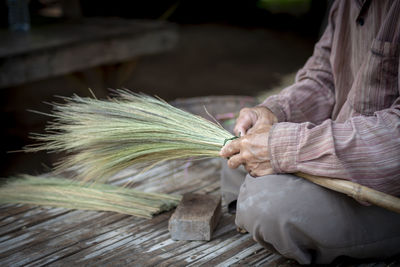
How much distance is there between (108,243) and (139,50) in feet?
6.47

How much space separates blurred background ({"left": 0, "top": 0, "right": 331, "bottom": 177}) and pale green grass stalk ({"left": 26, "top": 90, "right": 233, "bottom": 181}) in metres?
0.85

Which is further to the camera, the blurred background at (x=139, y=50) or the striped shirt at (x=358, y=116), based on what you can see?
the blurred background at (x=139, y=50)

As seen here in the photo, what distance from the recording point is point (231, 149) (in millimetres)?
1410

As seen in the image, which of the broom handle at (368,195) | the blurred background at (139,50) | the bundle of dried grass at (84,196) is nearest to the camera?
the broom handle at (368,195)

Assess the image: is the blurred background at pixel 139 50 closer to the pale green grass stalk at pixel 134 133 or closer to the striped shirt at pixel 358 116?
the pale green grass stalk at pixel 134 133

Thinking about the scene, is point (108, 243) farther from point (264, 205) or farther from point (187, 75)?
point (187, 75)

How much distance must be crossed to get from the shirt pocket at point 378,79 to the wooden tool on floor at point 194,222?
2.00ft

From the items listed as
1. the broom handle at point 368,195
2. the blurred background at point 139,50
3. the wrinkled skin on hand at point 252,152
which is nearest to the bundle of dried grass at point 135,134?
the wrinkled skin on hand at point 252,152

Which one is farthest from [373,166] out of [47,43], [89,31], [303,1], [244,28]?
[303,1]

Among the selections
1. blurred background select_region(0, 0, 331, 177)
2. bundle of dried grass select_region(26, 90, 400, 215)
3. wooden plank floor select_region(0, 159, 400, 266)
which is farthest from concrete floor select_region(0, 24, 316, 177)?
bundle of dried grass select_region(26, 90, 400, 215)

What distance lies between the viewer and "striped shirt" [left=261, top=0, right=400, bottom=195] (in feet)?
4.08

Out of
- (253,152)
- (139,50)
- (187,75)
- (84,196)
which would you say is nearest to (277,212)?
(253,152)

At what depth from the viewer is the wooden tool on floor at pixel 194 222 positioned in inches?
Answer: 63.2

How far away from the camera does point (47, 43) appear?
9.79 feet
